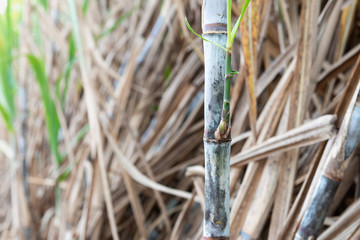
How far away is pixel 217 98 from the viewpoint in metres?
0.19

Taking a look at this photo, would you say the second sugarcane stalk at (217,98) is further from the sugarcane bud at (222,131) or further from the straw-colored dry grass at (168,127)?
the straw-colored dry grass at (168,127)

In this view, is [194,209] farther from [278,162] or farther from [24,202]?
[24,202]

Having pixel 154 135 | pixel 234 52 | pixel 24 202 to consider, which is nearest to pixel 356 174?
pixel 234 52

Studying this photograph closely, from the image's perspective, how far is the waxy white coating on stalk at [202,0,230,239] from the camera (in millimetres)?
191

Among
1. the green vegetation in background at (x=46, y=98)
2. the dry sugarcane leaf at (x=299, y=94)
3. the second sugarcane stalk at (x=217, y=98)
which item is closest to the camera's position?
the second sugarcane stalk at (x=217, y=98)

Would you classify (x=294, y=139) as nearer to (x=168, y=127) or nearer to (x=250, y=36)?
(x=250, y=36)

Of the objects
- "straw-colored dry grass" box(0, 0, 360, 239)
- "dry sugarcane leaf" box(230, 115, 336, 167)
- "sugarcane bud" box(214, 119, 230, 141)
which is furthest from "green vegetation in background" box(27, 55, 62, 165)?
"sugarcane bud" box(214, 119, 230, 141)

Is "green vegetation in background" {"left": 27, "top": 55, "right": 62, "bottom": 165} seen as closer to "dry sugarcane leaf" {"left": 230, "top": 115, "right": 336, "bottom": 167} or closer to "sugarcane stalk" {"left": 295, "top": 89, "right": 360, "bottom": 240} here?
"dry sugarcane leaf" {"left": 230, "top": 115, "right": 336, "bottom": 167}

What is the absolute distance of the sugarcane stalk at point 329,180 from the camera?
236 mm

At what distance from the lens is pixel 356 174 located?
0.36 m

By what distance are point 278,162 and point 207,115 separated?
18 cm

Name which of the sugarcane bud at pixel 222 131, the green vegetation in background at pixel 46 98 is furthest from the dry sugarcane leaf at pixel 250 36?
the green vegetation in background at pixel 46 98

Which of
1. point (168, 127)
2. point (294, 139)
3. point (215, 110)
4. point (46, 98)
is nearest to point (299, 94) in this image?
point (294, 139)

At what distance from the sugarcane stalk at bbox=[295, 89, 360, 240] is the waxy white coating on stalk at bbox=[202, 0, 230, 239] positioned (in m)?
0.07
